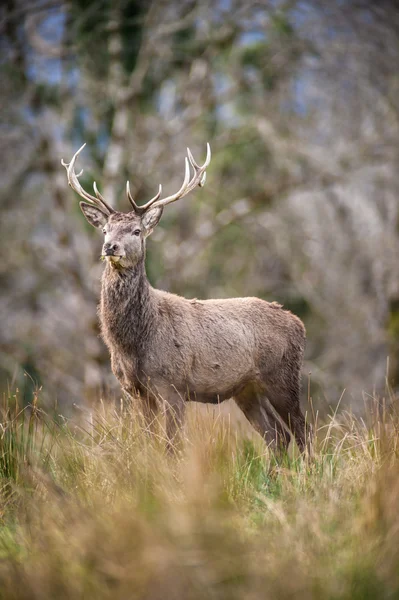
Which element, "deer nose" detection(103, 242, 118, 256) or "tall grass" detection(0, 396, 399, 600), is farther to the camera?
"deer nose" detection(103, 242, 118, 256)

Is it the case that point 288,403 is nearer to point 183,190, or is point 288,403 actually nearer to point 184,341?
point 184,341

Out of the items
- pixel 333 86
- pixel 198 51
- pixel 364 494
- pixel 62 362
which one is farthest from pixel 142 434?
pixel 62 362

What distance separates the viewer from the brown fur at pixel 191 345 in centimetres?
602

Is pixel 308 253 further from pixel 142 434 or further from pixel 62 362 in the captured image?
pixel 142 434

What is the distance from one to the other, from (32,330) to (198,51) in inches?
363

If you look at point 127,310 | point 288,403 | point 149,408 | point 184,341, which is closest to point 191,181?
point 127,310

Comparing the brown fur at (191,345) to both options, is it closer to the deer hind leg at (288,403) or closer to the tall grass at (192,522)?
the deer hind leg at (288,403)

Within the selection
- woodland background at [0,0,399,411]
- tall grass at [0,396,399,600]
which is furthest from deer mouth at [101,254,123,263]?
woodland background at [0,0,399,411]

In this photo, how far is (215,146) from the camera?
1922 centimetres

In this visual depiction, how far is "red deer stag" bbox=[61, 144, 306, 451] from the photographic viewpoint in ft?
19.7

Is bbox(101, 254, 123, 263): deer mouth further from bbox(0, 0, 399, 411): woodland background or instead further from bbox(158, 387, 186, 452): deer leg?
bbox(0, 0, 399, 411): woodland background

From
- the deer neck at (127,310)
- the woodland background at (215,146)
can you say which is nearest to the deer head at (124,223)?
the deer neck at (127,310)

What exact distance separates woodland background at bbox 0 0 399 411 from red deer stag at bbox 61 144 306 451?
712 cm

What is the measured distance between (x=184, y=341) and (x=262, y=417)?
1167 mm
